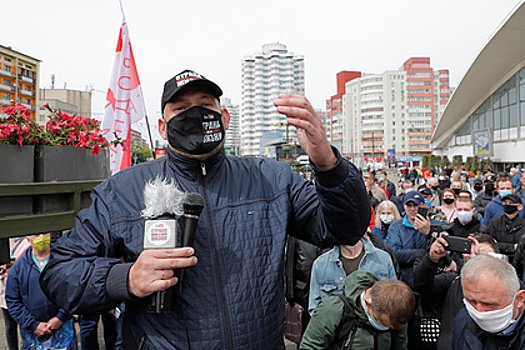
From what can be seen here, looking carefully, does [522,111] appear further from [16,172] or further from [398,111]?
[398,111]

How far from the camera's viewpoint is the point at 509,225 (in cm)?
606

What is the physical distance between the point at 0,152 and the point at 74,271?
6.00 feet

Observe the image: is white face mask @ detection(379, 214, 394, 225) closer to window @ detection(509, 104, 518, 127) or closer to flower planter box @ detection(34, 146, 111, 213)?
flower planter box @ detection(34, 146, 111, 213)

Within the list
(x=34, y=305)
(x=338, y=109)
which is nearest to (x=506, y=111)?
(x=34, y=305)

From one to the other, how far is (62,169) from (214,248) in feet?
7.14

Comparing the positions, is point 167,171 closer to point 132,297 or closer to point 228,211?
point 228,211

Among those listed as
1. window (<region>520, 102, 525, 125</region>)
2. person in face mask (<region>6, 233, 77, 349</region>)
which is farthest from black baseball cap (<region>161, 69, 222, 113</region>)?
window (<region>520, 102, 525, 125</region>)

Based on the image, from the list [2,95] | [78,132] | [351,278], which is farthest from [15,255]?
[2,95]

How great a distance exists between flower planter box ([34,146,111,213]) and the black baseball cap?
1679 mm

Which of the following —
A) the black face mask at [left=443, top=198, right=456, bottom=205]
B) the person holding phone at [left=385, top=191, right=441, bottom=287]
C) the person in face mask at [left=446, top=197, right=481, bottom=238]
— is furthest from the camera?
the black face mask at [left=443, top=198, right=456, bottom=205]

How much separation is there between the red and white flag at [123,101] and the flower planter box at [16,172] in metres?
2.74

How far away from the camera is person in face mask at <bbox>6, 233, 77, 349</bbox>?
4.27 metres

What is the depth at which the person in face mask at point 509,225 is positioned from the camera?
5941 mm

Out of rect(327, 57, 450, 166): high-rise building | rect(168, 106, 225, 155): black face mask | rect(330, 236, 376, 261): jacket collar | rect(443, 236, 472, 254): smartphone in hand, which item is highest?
rect(327, 57, 450, 166): high-rise building
